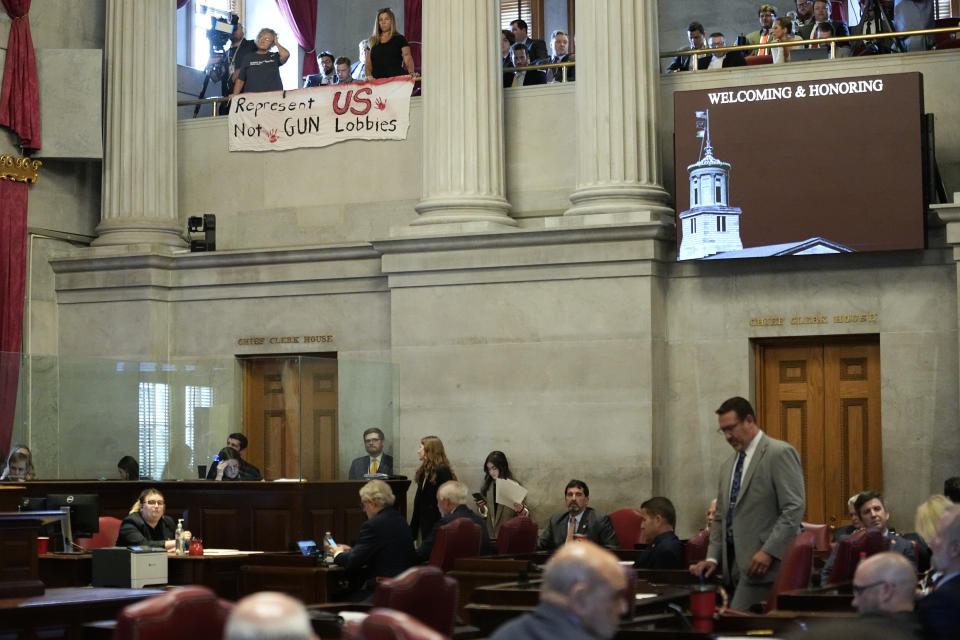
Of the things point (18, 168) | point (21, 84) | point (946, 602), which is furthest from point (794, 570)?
point (21, 84)

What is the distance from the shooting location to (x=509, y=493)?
47.8 ft

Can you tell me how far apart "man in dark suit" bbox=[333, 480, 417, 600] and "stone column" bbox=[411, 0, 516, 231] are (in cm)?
576

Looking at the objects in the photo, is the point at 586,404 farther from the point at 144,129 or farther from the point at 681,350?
the point at 144,129

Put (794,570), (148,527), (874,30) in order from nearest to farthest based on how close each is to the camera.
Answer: (794,570), (148,527), (874,30)

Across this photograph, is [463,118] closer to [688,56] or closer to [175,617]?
[688,56]

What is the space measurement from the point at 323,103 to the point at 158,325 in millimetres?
3227

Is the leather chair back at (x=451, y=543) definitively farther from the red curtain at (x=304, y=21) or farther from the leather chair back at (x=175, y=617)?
the red curtain at (x=304, y=21)

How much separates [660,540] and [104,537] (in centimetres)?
527

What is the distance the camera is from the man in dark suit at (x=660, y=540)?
31.8 ft

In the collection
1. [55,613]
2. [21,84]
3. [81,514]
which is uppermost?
[21,84]

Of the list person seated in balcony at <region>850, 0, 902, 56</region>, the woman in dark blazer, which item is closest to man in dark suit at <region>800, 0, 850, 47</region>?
person seated in balcony at <region>850, 0, 902, 56</region>

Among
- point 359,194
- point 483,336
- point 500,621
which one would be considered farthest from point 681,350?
point 500,621

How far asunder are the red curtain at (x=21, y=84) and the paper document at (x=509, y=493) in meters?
7.28

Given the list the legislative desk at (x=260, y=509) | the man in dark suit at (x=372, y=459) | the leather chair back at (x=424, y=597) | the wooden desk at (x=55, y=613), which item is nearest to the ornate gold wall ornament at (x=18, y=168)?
the legislative desk at (x=260, y=509)
